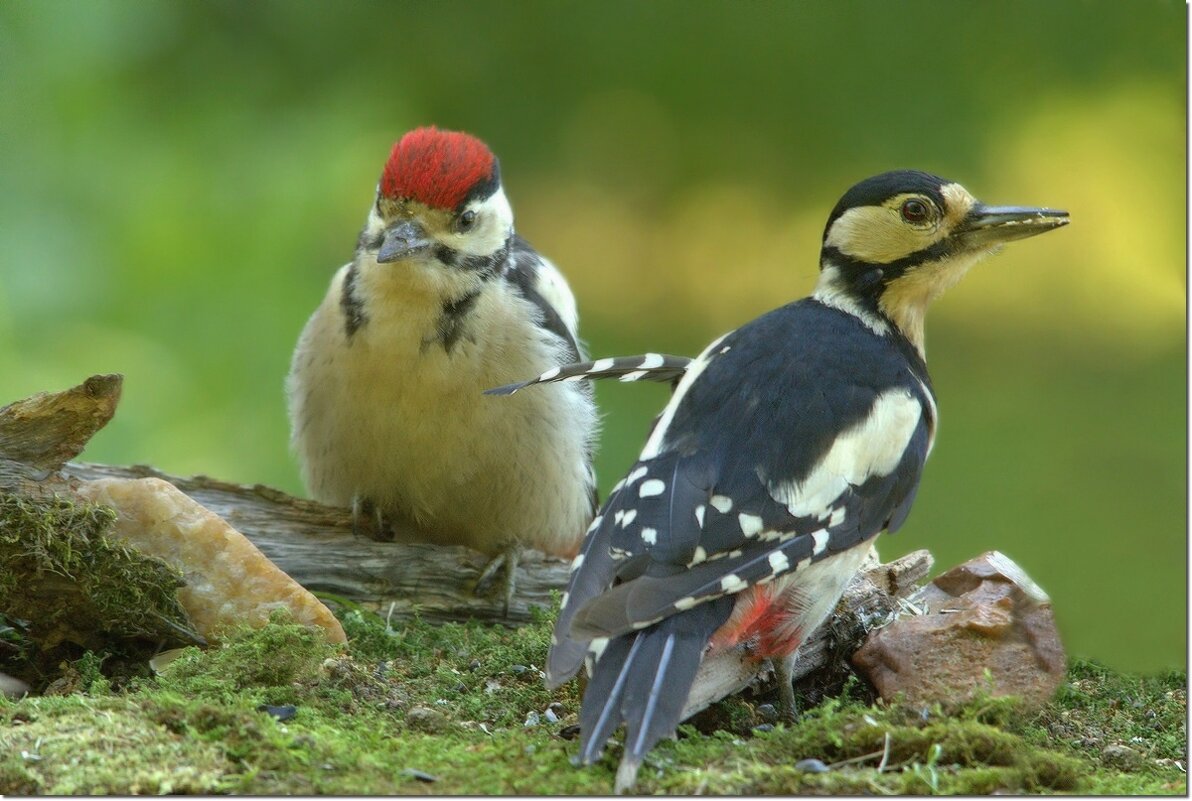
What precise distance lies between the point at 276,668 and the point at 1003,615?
3.70 feet

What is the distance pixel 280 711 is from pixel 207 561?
43 cm

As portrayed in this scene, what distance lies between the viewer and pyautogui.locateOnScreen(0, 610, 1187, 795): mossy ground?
1762 mm

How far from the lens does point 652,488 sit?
212 cm

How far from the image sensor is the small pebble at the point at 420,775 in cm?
179

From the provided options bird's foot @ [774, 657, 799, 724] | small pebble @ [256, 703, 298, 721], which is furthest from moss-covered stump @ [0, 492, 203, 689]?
bird's foot @ [774, 657, 799, 724]

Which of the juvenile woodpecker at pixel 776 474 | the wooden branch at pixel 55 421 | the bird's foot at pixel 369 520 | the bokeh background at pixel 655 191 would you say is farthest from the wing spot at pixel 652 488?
the bokeh background at pixel 655 191

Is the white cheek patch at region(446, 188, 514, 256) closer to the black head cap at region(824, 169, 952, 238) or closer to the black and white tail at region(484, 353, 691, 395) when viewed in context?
the black and white tail at region(484, 353, 691, 395)

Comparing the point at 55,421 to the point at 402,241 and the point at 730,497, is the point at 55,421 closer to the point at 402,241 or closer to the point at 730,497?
the point at 402,241

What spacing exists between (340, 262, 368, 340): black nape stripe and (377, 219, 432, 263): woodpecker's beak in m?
0.14

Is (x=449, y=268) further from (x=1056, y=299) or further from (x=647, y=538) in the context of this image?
(x=1056, y=299)

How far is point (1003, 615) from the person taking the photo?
2209mm

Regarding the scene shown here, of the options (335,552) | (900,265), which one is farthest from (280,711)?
(900,265)

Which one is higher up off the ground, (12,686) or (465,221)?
(465,221)

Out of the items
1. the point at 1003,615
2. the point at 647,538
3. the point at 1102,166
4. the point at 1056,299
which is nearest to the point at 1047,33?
the point at 1102,166
